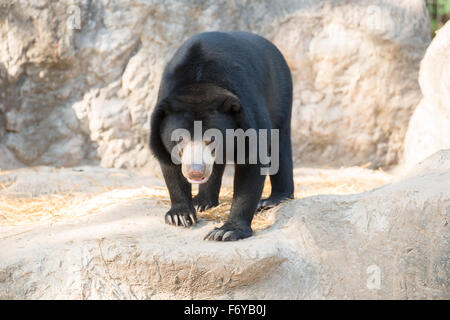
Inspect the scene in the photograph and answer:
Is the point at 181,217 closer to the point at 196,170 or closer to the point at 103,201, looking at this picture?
the point at 196,170

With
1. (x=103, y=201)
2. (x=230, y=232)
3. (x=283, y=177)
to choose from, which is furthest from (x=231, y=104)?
(x=103, y=201)

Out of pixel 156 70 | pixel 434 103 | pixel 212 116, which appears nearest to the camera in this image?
pixel 212 116

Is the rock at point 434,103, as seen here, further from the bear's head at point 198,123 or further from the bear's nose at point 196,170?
the bear's nose at point 196,170

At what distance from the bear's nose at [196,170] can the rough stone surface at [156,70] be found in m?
3.33

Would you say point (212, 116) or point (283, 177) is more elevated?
point (212, 116)

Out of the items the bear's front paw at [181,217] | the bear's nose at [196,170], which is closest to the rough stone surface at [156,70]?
the bear's front paw at [181,217]

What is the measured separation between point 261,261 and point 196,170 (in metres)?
0.70

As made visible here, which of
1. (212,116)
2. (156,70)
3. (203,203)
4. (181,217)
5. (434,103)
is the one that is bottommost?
(203,203)

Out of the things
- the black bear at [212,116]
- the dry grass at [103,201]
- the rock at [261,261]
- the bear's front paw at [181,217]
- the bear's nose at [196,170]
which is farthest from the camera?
the dry grass at [103,201]

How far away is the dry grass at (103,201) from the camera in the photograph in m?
4.48

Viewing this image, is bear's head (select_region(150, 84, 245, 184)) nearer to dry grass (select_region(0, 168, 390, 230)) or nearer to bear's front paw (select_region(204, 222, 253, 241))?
bear's front paw (select_region(204, 222, 253, 241))

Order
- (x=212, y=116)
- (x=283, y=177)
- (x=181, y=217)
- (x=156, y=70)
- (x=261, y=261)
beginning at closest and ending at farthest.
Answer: (x=261, y=261) → (x=212, y=116) → (x=181, y=217) → (x=283, y=177) → (x=156, y=70)

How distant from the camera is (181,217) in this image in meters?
4.06

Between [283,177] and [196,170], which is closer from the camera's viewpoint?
[196,170]
